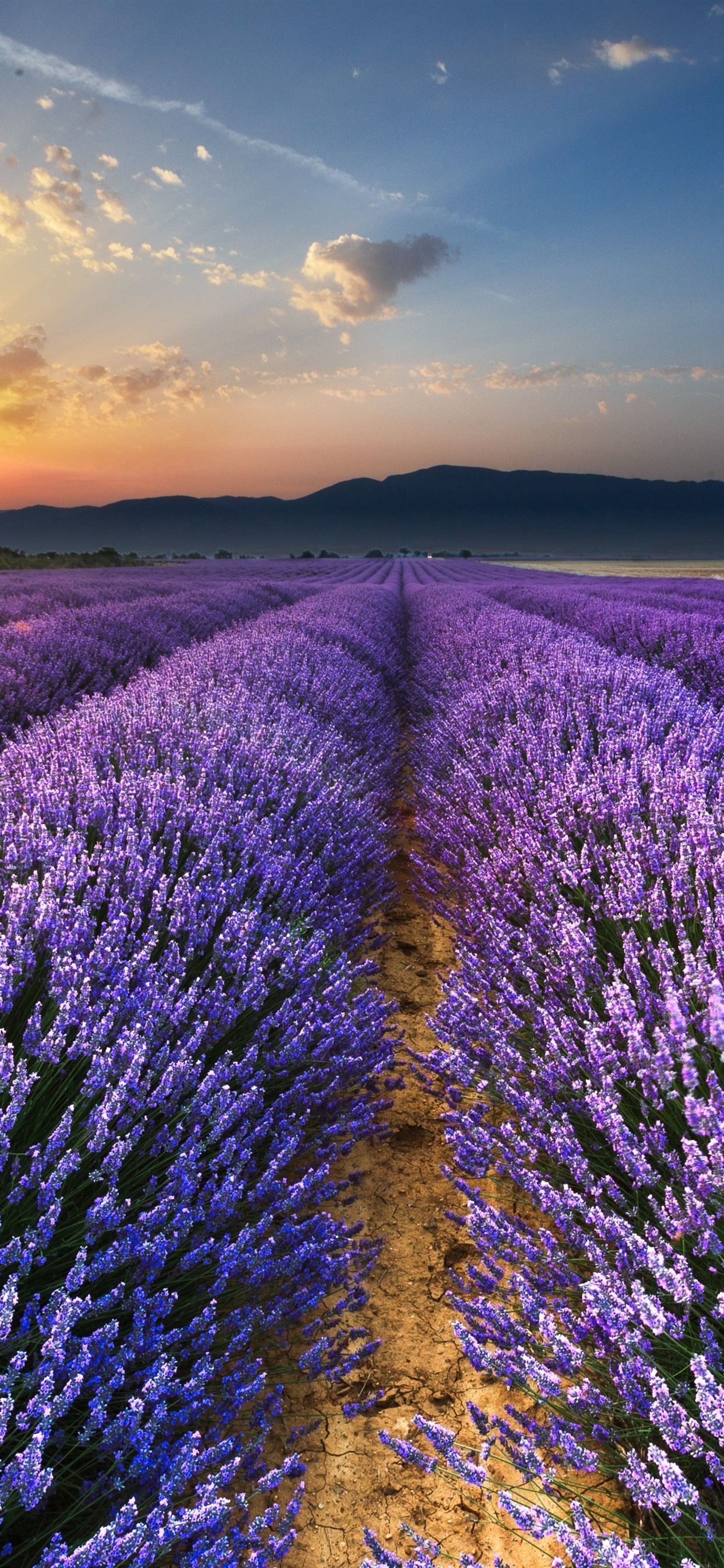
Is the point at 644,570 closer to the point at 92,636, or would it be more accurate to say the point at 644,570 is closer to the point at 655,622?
the point at 655,622

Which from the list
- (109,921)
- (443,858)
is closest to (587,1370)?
(109,921)

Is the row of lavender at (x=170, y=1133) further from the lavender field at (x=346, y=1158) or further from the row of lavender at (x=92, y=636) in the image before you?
the row of lavender at (x=92, y=636)

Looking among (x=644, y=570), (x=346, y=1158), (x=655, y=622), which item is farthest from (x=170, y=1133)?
(x=644, y=570)

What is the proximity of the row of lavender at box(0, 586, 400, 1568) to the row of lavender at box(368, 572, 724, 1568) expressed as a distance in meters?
0.28

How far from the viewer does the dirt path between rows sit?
113 cm

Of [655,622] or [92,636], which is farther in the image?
[655,622]

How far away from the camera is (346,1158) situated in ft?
6.23

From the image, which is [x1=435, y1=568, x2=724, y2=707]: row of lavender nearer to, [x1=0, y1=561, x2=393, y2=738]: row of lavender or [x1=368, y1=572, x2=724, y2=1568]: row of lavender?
[x1=368, y1=572, x2=724, y2=1568]: row of lavender

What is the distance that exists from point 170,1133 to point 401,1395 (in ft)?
2.17

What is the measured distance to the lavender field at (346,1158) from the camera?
903 millimetres

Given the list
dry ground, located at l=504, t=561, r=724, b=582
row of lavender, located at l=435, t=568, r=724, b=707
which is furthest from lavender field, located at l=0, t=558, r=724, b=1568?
dry ground, located at l=504, t=561, r=724, b=582

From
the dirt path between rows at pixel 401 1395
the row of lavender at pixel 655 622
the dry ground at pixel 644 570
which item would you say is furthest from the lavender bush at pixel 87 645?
the dry ground at pixel 644 570

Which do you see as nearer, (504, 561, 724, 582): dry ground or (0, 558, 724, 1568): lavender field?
(0, 558, 724, 1568): lavender field

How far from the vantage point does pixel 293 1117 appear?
143 cm
